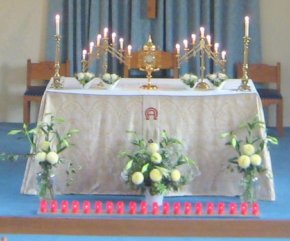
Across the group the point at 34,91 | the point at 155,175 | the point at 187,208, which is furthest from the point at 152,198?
the point at 34,91

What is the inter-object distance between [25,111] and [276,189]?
3.01 meters

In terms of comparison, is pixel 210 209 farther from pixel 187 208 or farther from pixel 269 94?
pixel 269 94

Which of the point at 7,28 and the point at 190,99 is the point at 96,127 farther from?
the point at 7,28

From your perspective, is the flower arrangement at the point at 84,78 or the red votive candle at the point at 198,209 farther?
the flower arrangement at the point at 84,78

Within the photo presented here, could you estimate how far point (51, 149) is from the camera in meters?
4.46

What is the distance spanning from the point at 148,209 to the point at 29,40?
147 inches

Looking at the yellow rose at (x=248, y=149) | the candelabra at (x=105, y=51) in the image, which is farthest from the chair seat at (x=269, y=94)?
the yellow rose at (x=248, y=149)

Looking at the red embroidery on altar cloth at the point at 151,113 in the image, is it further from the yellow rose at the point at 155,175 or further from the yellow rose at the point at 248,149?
the yellow rose at the point at 248,149

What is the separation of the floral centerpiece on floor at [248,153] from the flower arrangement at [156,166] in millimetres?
281

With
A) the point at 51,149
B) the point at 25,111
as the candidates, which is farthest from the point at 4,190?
the point at 25,111

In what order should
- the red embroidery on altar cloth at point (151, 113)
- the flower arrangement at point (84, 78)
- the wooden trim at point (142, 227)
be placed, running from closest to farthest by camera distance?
the wooden trim at point (142, 227), the red embroidery on altar cloth at point (151, 113), the flower arrangement at point (84, 78)

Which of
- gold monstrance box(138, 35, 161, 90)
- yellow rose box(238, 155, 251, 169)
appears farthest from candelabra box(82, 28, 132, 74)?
yellow rose box(238, 155, 251, 169)

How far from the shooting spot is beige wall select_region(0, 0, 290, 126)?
7.47 m

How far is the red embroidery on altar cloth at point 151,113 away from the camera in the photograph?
460 centimetres
